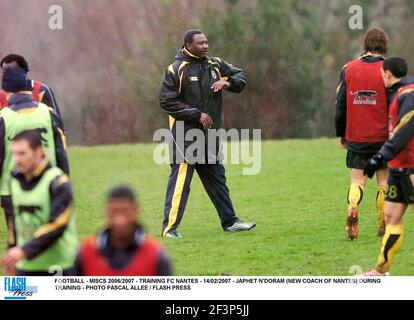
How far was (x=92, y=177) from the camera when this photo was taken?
1588 centimetres

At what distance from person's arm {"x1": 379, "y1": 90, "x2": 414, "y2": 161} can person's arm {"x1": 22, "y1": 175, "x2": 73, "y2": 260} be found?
8.37ft

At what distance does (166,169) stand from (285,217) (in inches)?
218

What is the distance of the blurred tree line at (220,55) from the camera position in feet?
88.4

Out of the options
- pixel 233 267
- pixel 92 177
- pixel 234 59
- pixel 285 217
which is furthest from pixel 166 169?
pixel 234 59

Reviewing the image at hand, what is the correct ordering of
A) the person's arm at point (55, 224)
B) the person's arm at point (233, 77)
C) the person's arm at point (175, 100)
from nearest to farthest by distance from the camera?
the person's arm at point (55, 224), the person's arm at point (175, 100), the person's arm at point (233, 77)

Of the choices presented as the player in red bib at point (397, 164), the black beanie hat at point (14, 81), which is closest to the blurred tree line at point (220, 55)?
the black beanie hat at point (14, 81)

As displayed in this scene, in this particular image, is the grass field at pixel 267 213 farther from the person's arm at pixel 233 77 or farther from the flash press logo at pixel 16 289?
the flash press logo at pixel 16 289

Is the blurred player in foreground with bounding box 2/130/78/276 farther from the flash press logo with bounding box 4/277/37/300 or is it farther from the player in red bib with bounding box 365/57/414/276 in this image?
the player in red bib with bounding box 365/57/414/276

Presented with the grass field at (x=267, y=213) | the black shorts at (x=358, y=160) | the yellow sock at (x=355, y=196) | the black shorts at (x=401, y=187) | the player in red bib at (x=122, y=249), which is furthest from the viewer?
the black shorts at (x=358, y=160)

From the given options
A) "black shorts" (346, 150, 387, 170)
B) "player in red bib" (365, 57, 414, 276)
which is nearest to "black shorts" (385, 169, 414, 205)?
"player in red bib" (365, 57, 414, 276)

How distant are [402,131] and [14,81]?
2.80 meters
